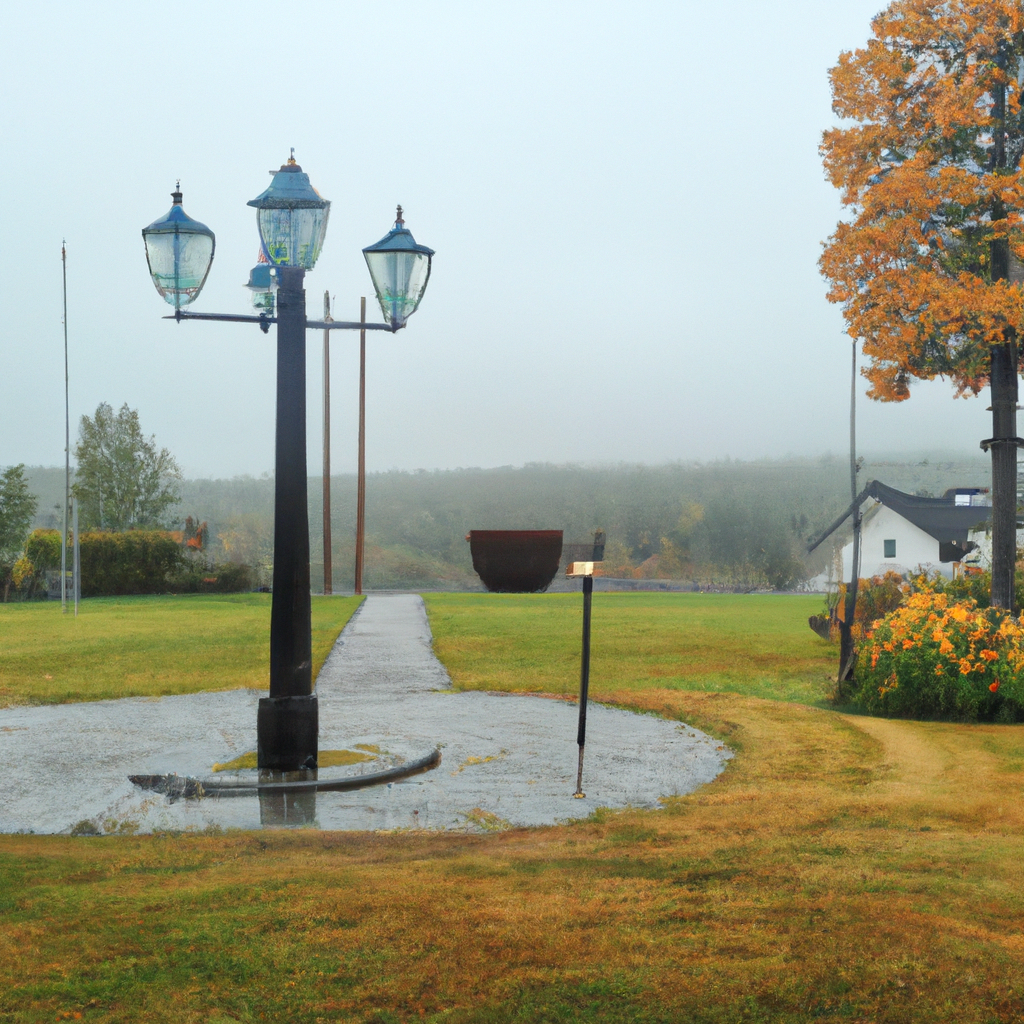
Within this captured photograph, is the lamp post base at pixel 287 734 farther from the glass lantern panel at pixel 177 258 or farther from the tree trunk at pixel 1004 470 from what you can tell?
the tree trunk at pixel 1004 470

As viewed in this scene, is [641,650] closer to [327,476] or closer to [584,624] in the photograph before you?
[584,624]

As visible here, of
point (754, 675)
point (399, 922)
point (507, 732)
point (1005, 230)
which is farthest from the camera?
point (754, 675)

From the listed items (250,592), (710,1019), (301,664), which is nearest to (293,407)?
(301,664)

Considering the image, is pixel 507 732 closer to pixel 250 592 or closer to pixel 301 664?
pixel 301 664

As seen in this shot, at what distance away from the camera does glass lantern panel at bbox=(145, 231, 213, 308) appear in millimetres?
6656

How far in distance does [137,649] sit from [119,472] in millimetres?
28311

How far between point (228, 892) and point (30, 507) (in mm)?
37133

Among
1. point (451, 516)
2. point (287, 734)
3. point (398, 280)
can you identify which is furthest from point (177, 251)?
point (451, 516)

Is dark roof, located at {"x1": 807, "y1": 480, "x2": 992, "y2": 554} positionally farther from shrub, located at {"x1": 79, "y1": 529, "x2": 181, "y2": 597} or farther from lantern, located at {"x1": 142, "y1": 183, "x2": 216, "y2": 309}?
lantern, located at {"x1": 142, "y1": 183, "x2": 216, "y2": 309}

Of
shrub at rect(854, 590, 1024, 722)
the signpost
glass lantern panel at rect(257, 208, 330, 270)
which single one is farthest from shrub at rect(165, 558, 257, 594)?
the signpost

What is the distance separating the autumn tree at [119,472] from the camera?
4084cm

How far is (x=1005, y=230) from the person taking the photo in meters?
11.1

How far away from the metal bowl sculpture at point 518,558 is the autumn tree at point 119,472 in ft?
102

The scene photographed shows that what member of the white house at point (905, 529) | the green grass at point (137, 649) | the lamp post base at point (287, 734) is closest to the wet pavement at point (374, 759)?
the lamp post base at point (287, 734)
